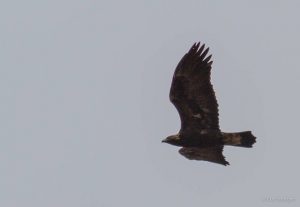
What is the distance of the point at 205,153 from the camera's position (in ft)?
117

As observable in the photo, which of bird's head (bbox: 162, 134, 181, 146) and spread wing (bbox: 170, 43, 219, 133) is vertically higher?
spread wing (bbox: 170, 43, 219, 133)

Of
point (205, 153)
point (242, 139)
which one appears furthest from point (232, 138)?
point (205, 153)

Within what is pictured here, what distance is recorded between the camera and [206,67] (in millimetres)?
34812

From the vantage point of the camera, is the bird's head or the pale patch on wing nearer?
the pale patch on wing

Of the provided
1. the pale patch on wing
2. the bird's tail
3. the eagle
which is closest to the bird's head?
the eagle

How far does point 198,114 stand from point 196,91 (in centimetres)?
59

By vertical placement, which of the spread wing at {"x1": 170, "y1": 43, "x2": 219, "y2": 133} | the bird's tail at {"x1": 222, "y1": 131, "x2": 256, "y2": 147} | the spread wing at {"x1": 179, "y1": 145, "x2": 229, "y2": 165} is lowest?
the spread wing at {"x1": 179, "y1": 145, "x2": 229, "y2": 165}

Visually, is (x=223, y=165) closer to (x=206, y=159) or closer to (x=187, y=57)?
(x=206, y=159)

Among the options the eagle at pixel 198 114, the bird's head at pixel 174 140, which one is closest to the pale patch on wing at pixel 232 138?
the eagle at pixel 198 114

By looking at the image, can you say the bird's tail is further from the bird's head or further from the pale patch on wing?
the bird's head

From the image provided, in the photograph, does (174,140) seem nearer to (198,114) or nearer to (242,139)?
(198,114)

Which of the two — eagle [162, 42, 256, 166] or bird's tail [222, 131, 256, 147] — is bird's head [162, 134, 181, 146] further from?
bird's tail [222, 131, 256, 147]

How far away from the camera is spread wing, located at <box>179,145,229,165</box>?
116 feet

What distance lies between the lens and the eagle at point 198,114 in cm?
3481
